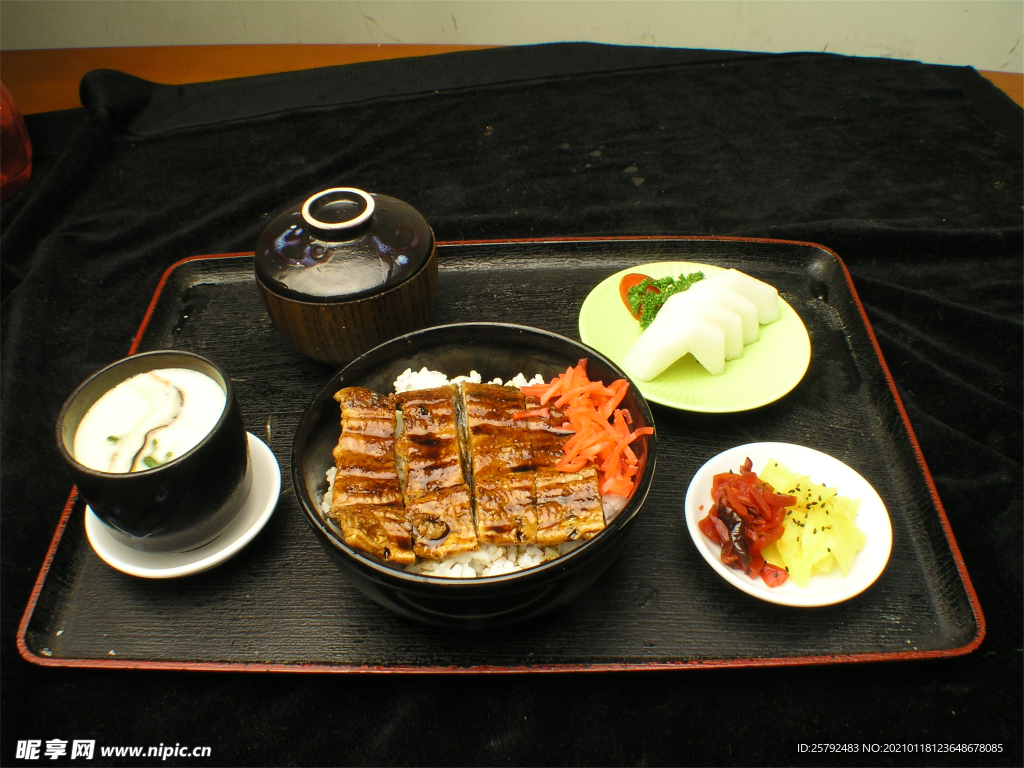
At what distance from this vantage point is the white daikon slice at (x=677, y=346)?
1.99 meters

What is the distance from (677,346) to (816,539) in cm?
68

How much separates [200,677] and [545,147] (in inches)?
107

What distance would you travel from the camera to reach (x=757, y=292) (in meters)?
2.17

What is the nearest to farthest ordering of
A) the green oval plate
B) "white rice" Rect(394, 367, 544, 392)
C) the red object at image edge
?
"white rice" Rect(394, 367, 544, 392) → the green oval plate → the red object at image edge

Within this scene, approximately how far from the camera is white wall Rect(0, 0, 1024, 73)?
414 centimetres

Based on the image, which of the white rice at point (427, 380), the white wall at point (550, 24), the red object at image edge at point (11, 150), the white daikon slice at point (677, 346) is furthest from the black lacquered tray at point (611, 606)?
the white wall at point (550, 24)

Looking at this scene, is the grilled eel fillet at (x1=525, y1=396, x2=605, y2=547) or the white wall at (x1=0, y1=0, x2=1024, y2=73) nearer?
the grilled eel fillet at (x1=525, y1=396, x2=605, y2=547)

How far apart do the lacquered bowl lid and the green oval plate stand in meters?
0.63

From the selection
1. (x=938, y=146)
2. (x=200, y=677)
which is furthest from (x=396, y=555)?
(x=938, y=146)

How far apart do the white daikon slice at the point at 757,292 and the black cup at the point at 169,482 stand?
1518 millimetres

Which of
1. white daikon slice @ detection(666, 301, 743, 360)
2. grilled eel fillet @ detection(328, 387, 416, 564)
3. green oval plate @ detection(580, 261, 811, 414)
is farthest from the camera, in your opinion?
white daikon slice @ detection(666, 301, 743, 360)

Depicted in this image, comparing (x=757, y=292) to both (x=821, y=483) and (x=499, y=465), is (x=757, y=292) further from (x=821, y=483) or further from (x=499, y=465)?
(x=499, y=465)

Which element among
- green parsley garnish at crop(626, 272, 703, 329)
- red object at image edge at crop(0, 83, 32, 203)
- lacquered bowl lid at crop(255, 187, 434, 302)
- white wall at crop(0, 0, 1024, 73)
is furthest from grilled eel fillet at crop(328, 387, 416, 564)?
white wall at crop(0, 0, 1024, 73)

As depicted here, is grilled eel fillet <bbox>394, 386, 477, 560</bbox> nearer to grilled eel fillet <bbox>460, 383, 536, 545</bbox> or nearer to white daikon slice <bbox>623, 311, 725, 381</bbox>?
grilled eel fillet <bbox>460, 383, 536, 545</bbox>
